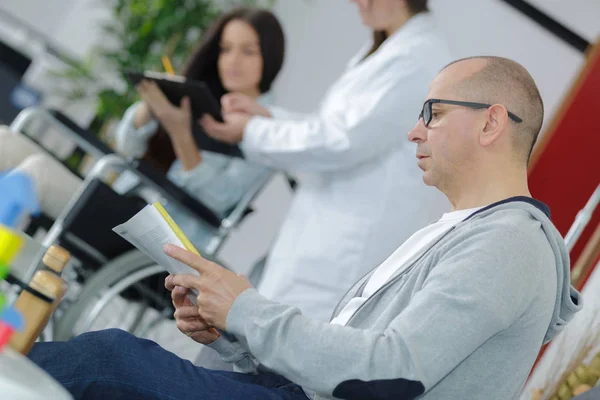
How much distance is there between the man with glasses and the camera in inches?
39.6

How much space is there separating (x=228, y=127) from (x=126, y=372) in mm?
1305

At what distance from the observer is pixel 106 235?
2.24 m

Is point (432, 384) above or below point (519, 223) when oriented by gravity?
below

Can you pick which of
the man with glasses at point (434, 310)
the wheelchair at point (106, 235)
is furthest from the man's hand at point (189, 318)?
the wheelchair at point (106, 235)

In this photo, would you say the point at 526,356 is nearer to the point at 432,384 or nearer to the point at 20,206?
the point at 432,384

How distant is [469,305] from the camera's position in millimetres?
1000

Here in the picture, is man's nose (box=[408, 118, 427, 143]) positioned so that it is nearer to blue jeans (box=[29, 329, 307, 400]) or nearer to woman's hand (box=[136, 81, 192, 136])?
blue jeans (box=[29, 329, 307, 400])

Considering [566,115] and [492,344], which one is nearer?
[492,344]

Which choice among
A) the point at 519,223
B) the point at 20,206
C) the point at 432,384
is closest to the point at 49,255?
the point at 20,206

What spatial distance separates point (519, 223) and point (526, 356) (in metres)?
0.18

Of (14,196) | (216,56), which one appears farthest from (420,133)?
(216,56)

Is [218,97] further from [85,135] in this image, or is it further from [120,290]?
[120,290]

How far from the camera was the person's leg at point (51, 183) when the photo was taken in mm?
2447

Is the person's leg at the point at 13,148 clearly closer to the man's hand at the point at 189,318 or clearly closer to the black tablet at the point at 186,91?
the black tablet at the point at 186,91
